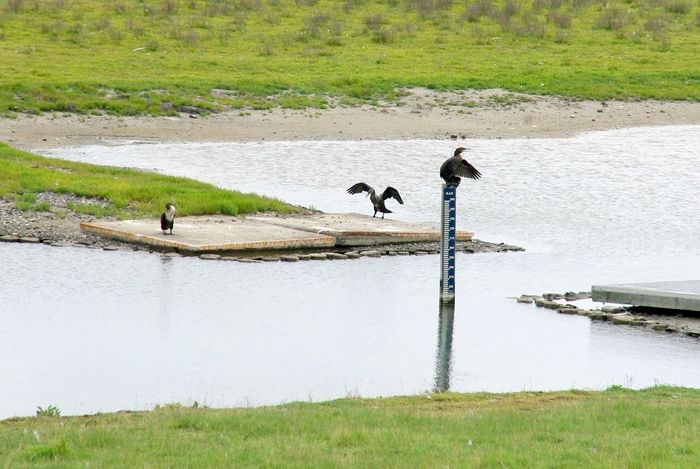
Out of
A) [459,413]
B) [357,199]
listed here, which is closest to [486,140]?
[357,199]

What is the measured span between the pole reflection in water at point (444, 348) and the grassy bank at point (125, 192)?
21.2 feet

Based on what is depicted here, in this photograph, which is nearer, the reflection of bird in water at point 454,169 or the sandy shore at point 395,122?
the reflection of bird in water at point 454,169

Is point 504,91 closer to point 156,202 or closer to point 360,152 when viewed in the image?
point 360,152

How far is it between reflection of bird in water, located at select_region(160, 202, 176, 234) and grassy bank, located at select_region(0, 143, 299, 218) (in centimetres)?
172

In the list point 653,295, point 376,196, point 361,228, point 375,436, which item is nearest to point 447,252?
point 653,295

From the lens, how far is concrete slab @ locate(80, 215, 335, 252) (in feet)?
66.0

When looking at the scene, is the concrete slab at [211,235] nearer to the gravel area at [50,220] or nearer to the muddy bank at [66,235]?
the muddy bank at [66,235]

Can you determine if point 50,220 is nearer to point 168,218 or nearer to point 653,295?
point 168,218

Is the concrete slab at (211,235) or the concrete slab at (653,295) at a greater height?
the concrete slab at (211,235)

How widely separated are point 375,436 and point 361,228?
12244 mm

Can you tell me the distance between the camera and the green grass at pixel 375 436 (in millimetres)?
8461

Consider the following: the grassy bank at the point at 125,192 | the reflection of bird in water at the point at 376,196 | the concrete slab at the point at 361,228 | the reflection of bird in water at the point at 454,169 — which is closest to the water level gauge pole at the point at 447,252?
the reflection of bird in water at the point at 454,169

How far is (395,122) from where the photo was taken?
34625mm

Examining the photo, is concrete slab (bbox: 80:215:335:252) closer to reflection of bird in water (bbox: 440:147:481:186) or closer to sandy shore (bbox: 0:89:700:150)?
reflection of bird in water (bbox: 440:147:481:186)
